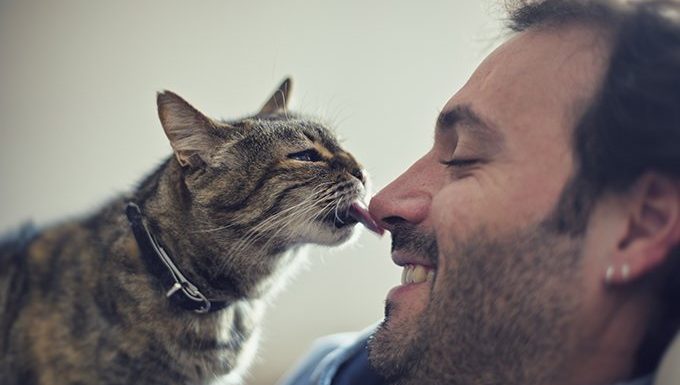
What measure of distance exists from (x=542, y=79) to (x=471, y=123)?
0.36ft

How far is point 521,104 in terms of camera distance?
87cm

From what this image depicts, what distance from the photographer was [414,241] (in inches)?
35.8

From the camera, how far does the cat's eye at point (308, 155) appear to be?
1.20 meters

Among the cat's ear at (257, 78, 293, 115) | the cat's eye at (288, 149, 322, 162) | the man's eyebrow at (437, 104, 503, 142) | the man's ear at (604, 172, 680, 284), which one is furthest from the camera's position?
the cat's ear at (257, 78, 293, 115)

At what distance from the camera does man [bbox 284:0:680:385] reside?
2.59ft

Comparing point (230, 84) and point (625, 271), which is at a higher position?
point (230, 84)

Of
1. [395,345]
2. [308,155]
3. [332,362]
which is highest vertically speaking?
[308,155]

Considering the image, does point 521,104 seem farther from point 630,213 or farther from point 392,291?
point 392,291

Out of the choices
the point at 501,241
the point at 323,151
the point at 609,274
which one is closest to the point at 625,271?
the point at 609,274

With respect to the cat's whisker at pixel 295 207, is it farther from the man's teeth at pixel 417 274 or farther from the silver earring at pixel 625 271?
the silver earring at pixel 625 271

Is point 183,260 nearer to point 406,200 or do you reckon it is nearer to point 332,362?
point 332,362

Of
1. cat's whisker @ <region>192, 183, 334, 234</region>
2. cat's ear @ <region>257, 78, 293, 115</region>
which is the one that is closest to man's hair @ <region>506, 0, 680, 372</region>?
cat's whisker @ <region>192, 183, 334, 234</region>

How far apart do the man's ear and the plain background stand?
1.00 metres

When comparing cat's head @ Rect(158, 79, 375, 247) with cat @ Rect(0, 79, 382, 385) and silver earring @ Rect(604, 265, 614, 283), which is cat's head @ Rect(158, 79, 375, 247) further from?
silver earring @ Rect(604, 265, 614, 283)
